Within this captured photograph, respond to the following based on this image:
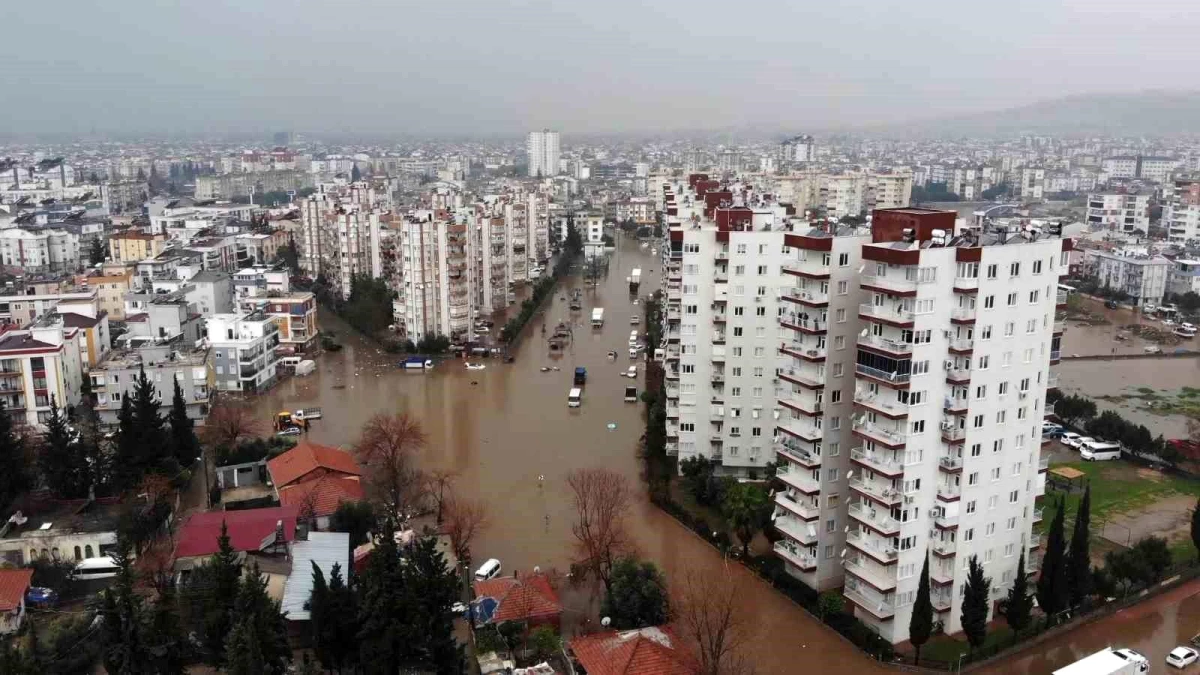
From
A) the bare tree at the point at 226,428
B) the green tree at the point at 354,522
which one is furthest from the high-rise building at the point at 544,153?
the green tree at the point at 354,522

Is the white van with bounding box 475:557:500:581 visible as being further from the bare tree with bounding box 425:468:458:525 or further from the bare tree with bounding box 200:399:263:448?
the bare tree with bounding box 200:399:263:448

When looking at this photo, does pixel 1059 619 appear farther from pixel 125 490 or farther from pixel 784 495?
pixel 125 490

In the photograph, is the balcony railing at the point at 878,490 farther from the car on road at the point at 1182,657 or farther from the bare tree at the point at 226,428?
the bare tree at the point at 226,428

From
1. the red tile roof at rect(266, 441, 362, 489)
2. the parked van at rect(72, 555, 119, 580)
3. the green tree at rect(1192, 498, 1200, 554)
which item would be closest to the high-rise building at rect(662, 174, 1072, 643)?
the green tree at rect(1192, 498, 1200, 554)

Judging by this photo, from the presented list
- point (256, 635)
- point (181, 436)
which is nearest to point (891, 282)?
point (256, 635)

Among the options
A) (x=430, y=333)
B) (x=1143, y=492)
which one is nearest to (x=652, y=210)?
(x=430, y=333)
